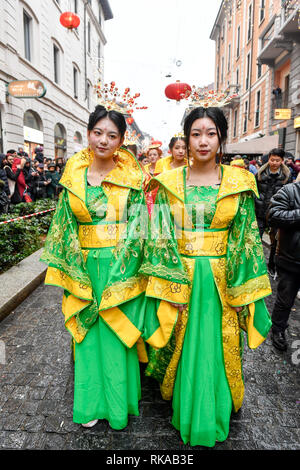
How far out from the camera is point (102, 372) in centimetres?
217

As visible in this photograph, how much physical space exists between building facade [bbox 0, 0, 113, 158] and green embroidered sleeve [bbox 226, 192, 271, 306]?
19.4 feet

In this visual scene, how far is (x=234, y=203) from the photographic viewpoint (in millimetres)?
1967

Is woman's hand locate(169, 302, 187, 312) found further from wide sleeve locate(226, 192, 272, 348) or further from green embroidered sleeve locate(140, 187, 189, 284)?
wide sleeve locate(226, 192, 272, 348)

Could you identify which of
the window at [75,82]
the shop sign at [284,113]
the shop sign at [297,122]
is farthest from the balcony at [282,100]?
the window at [75,82]

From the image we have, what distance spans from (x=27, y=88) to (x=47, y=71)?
6.25 metres

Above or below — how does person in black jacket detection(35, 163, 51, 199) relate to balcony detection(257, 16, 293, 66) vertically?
below

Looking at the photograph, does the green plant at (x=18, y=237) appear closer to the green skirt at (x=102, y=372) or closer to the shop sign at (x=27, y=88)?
the green skirt at (x=102, y=372)

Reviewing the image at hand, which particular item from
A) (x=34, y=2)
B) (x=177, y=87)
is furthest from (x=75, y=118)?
(x=177, y=87)

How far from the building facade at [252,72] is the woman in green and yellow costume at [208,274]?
12.4 m

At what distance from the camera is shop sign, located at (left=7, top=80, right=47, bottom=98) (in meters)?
9.98

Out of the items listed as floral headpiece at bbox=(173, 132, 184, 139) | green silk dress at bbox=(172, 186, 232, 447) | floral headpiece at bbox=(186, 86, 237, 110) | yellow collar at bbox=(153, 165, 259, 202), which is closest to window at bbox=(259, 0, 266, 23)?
floral headpiece at bbox=(173, 132, 184, 139)

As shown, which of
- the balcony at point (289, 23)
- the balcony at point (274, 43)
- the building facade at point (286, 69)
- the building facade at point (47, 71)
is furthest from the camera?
the balcony at point (274, 43)

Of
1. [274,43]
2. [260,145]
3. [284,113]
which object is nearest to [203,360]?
[284,113]

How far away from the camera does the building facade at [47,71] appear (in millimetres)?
11508
